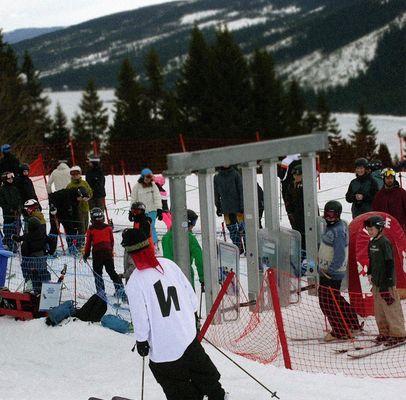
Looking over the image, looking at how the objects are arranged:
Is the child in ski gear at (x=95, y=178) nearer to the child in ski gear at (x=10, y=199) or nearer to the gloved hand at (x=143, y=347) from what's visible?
the child in ski gear at (x=10, y=199)

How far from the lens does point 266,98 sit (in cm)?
5178

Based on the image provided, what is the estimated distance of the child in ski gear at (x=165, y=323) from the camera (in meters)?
5.44

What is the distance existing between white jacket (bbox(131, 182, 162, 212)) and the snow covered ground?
327cm

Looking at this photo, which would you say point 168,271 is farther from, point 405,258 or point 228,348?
point 405,258

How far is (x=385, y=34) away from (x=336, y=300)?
175241 millimetres

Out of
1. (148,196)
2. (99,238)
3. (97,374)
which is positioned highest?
(148,196)

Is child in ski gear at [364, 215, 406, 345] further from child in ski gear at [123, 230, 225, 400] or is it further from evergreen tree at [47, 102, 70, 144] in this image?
evergreen tree at [47, 102, 70, 144]

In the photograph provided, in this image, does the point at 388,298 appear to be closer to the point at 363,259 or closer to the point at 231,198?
the point at 363,259

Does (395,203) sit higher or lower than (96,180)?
lower

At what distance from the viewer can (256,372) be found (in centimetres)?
669

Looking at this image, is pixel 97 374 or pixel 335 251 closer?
pixel 97 374

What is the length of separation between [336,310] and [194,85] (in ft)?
148

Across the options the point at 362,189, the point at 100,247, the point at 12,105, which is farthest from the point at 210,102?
the point at 100,247

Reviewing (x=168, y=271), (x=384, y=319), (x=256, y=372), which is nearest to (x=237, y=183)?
(x=384, y=319)
